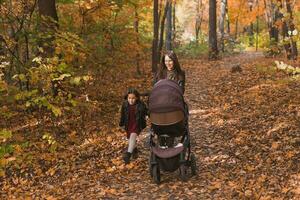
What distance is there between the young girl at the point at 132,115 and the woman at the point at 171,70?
0.73m

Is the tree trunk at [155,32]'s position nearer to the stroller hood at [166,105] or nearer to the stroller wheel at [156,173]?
the stroller hood at [166,105]

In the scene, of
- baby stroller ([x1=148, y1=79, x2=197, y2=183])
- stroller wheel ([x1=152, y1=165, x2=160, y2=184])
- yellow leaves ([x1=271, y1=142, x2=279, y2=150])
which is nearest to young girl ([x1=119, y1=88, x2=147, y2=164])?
baby stroller ([x1=148, y1=79, x2=197, y2=183])

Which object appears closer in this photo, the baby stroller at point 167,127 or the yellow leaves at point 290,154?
the baby stroller at point 167,127

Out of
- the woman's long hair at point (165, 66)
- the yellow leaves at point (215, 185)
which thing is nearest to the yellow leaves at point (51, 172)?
the woman's long hair at point (165, 66)

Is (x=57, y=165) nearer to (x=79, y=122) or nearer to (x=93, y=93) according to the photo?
(x=79, y=122)

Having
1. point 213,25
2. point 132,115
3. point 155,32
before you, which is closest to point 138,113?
point 132,115

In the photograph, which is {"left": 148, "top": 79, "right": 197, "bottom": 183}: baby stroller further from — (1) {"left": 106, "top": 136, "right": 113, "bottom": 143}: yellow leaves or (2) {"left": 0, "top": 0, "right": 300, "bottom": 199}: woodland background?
(1) {"left": 106, "top": 136, "right": 113, "bottom": 143}: yellow leaves

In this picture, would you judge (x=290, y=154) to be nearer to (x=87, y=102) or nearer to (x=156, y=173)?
(x=156, y=173)

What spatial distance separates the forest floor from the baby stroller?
41 cm

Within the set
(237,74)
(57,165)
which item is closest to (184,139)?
(57,165)

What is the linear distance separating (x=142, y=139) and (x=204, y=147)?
74.0 inches

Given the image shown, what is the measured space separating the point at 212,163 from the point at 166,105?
6.63 ft

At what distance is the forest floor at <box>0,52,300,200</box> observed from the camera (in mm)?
7367

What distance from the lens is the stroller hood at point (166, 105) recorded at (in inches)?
296
